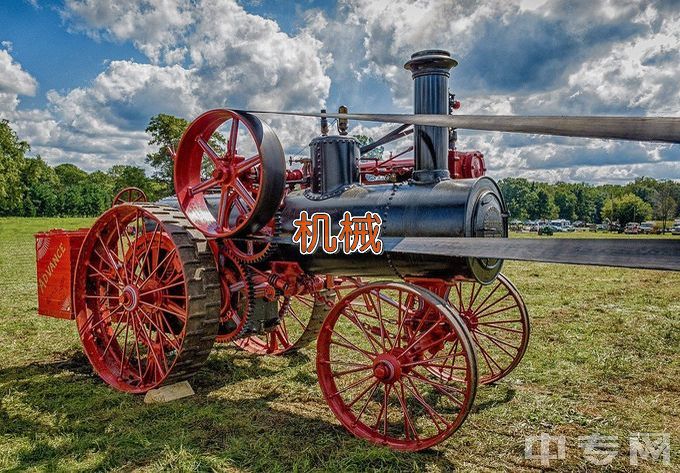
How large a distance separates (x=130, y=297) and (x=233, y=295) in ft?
2.87

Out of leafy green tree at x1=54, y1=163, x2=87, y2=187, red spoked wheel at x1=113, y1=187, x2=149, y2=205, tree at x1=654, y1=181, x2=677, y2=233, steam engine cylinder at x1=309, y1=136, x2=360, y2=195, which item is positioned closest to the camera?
steam engine cylinder at x1=309, y1=136, x2=360, y2=195

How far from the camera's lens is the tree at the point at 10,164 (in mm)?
40438

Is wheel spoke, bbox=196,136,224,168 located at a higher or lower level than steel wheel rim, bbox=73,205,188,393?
higher

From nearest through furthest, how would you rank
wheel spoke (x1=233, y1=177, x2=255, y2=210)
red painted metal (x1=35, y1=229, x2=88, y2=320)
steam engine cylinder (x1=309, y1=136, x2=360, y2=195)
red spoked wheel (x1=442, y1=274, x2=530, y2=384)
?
wheel spoke (x1=233, y1=177, x2=255, y2=210), steam engine cylinder (x1=309, y1=136, x2=360, y2=195), red spoked wheel (x1=442, y1=274, x2=530, y2=384), red painted metal (x1=35, y1=229, x2=88, y2=320)

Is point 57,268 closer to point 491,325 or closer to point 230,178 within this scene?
point 230,178

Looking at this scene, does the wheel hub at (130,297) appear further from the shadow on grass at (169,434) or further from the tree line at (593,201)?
the tree line at (593,201)

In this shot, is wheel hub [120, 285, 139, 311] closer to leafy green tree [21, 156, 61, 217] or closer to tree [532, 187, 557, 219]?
leafy green tree [21, 156, 61, 217]

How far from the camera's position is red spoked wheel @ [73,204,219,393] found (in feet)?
14.4

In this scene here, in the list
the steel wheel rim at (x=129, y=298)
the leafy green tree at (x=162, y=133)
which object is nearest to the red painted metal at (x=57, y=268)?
the steel wheel rim at (x=129, y=298)

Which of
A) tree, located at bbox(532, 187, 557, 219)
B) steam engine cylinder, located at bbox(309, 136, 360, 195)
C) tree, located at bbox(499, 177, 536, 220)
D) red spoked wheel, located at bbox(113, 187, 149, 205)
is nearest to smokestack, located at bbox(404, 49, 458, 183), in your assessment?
steam engine cylinder, located at bbox(309, 136, 360, 195)

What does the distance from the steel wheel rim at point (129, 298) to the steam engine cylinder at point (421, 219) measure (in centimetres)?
136

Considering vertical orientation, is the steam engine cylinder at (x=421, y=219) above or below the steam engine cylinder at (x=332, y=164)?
below

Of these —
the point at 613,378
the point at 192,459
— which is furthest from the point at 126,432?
the point at 613,378

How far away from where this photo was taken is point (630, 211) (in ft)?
215
